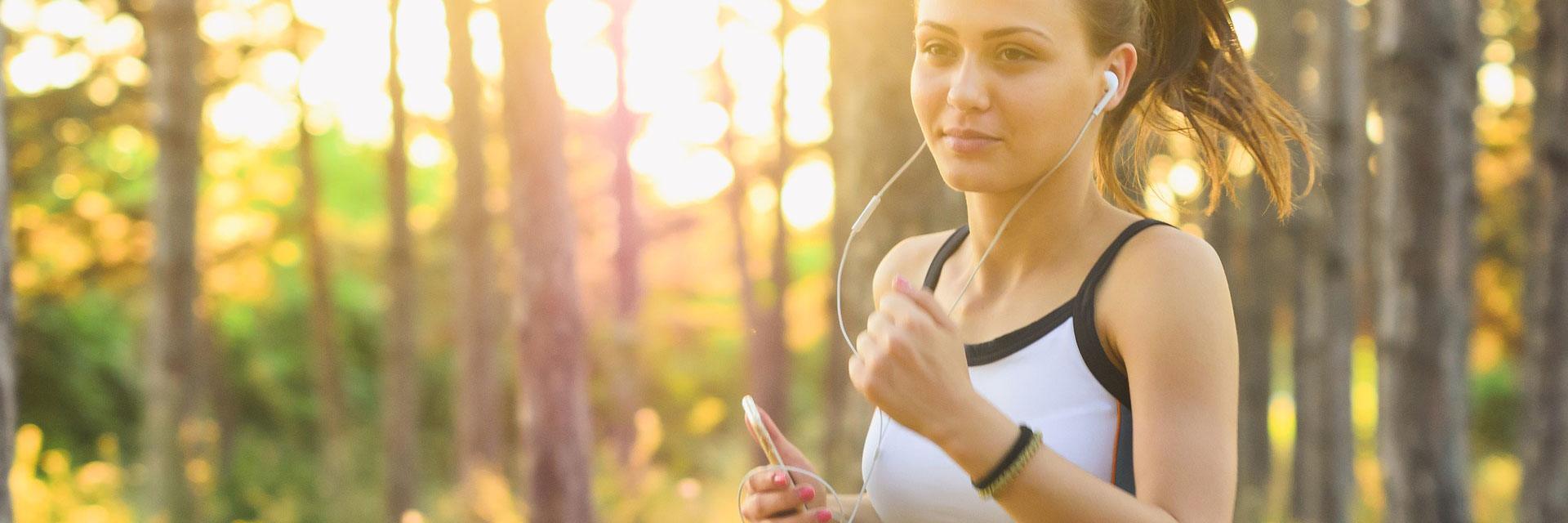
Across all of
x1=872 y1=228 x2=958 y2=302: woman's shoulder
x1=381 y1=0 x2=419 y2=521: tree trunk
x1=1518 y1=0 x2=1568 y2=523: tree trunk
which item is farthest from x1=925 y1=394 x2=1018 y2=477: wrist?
x1=381 y1=0 x2=419 y2=521: tree trunk

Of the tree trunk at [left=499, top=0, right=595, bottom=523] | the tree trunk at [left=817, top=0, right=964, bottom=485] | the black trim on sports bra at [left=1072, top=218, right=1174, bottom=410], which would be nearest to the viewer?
the black trim on sports bra at [left=1072, top=218, right=1174, bottom=410]

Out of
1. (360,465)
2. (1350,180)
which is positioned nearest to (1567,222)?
(1350,180)

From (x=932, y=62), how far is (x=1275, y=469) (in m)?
16.6

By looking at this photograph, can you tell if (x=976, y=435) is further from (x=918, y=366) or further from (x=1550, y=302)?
(x=1550, y=302)

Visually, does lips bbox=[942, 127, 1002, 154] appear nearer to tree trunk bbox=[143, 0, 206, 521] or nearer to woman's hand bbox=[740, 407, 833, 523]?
woman's hand bbox=[740, 407, 833, 523]

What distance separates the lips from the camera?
2096mm

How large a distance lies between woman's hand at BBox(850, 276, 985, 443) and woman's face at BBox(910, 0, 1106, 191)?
35 centimetres

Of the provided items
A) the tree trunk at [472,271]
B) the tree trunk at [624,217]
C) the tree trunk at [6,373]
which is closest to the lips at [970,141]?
the tree trunk at [6,373]

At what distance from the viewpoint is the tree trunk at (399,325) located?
43.0ft

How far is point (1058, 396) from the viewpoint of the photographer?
205 centimetres

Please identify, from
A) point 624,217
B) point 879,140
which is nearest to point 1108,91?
point 879,140

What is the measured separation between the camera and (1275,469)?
17.6 meters

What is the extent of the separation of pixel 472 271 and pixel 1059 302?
40.0ft

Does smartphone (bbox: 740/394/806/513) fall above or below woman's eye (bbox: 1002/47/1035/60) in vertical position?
below
